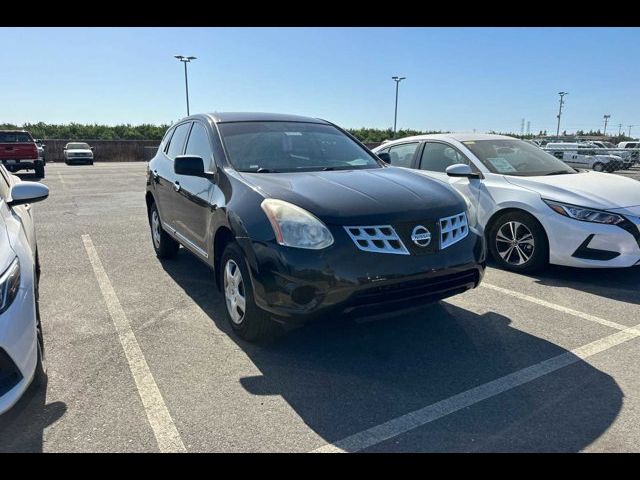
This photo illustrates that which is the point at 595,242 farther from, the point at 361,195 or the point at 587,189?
the point at 361,195

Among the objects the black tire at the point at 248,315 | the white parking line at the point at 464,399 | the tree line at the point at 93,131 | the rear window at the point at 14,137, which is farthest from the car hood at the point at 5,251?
the tree line at the point at 93,131

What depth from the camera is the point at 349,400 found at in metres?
2.81

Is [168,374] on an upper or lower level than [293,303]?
lower

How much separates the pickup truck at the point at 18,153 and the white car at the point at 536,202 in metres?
17.1

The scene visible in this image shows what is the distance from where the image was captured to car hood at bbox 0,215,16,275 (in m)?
2.55

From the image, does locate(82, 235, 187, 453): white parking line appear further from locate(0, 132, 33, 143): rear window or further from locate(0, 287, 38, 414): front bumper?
locate(0, 132, 33, 143): rear window

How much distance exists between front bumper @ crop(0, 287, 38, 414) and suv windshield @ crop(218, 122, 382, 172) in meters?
1.88

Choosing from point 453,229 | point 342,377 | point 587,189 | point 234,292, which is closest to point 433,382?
point 342,377

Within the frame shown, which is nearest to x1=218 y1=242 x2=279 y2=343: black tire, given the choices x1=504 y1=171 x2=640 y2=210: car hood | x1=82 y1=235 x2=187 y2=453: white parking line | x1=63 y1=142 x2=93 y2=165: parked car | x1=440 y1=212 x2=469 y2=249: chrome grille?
x1=82 y1=235 x2=187 y2=453: white parking line
